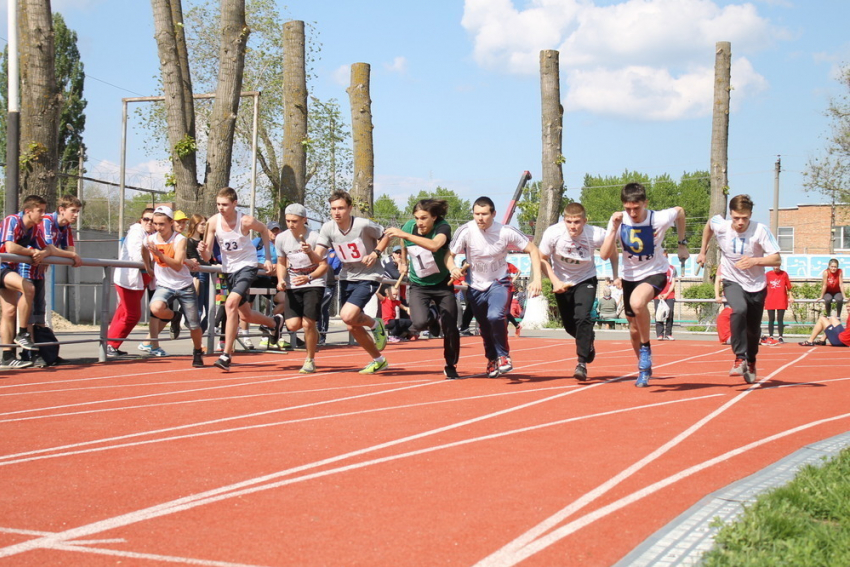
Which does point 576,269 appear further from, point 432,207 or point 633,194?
point 432,207

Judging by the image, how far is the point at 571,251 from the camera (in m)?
10.1

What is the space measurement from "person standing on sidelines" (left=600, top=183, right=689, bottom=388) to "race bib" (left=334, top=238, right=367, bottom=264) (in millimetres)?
2696

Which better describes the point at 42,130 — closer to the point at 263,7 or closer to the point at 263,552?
the point at 263,552

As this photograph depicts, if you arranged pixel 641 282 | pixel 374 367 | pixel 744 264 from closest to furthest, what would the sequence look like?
1. pixel 744 264
2. pixel 641 282
3. pixel 374 367

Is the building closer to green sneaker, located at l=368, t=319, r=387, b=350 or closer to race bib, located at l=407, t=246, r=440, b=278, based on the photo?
green sneaker, located at l=368, t=319, r=387, b=350

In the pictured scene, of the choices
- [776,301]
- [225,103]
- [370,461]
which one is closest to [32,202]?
[370,461]

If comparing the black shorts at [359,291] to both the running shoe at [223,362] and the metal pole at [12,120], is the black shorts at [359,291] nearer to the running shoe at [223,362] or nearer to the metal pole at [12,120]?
the running shoe at [223,362]

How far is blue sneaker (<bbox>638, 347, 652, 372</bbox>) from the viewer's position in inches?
389

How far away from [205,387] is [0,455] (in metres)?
3.84

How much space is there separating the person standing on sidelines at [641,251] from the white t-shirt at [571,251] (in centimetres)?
27

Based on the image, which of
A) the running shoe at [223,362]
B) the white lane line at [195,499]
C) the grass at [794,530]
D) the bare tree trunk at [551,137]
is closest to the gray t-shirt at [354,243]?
the running shoe at [223,362]

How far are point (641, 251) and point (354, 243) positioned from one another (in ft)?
10.3

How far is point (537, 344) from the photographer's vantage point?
18359 millimetres

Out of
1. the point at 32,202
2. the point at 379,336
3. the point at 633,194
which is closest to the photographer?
the point at 633,194
